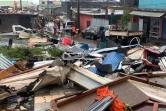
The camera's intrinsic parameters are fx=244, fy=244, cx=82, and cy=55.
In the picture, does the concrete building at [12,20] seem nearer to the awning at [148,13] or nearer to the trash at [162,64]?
the awning at [148,13]

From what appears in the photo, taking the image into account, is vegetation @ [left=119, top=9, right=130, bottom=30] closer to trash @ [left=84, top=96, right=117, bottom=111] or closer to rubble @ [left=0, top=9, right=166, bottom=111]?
rubble @ [left=0, top=9, right=166, bottom=111]

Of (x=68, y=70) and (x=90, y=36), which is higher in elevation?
(x=68, y=70)

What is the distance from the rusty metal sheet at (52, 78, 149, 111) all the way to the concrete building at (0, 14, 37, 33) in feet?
91.1

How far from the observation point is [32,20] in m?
32.8

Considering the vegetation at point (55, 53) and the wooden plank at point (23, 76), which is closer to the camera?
the wooden plank at point (23, 76)

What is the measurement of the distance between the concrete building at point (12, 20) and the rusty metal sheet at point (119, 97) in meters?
27.8

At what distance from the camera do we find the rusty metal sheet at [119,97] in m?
4.77

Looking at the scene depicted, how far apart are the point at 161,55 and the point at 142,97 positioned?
598 cm

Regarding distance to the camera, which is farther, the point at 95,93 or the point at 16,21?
the point at 16,21

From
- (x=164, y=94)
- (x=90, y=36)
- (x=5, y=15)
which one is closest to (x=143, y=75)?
(x=164, y=94)

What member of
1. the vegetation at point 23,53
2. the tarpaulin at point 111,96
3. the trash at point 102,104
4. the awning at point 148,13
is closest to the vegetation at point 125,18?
the awning at point 148,13

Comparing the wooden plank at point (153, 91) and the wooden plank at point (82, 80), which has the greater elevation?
the wooden plank at point (82, 80)

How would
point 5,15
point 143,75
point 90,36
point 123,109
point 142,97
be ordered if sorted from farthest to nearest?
point 5,15 < point 90,36 < point 143,75 < point 142,97 < point 123,109

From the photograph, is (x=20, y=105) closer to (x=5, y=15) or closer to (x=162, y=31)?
(x=162, y=31)
